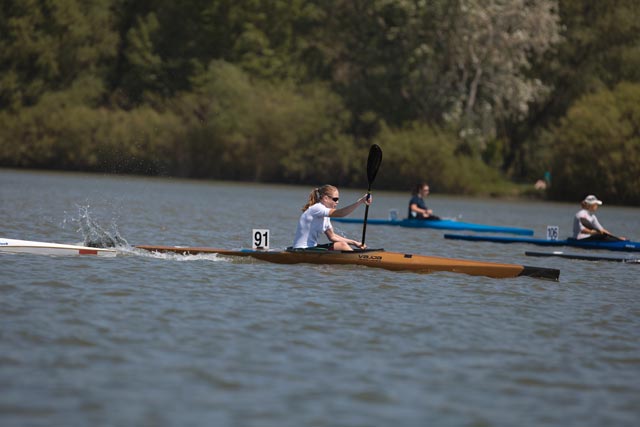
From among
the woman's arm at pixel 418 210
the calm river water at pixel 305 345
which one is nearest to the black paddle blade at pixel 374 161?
the calm river water at pixel 305 345

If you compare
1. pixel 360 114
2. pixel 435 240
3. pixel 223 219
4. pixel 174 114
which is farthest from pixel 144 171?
pixel 435 240

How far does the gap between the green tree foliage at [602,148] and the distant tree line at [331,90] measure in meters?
0.07

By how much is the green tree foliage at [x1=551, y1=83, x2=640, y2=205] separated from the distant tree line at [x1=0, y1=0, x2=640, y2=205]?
66mm

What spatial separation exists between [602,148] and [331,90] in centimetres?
2057

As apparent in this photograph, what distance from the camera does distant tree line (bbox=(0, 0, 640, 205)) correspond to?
2041 inches

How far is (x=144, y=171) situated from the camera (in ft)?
230

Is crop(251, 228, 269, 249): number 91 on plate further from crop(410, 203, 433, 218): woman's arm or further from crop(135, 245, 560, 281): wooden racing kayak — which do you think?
crop(410, 203, 433, 218): woman's arm

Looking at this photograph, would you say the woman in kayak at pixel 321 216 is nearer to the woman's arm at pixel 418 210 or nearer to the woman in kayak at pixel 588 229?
the woman in kayak at pixel 588 229

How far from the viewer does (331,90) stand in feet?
214

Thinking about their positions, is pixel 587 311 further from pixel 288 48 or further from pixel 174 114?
pixel 288 48

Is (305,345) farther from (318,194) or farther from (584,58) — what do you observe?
(584,58)

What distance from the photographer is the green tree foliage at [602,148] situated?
48.2 metres

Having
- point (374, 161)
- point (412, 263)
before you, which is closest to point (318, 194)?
point (412, 263)

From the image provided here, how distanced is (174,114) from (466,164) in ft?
65.3
